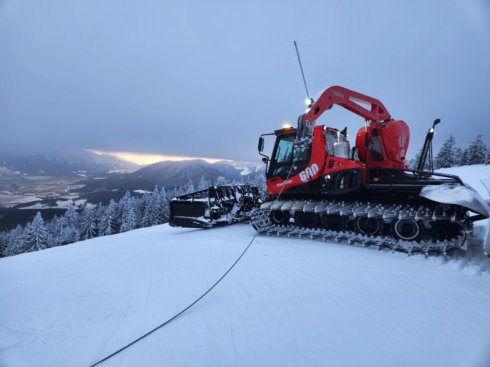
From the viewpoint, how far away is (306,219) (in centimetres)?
745

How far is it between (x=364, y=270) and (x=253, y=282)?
1978 millimetres

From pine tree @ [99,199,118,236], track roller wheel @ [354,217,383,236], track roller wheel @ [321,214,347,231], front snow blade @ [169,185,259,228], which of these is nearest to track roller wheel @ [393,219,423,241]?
track roller wheel @ [354,217,383,236]

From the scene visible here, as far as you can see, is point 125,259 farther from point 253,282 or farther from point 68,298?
point 253,282

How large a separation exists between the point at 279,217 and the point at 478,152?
4897cm

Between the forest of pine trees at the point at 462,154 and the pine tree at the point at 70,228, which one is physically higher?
the forest of pine trees at the point at 462,154

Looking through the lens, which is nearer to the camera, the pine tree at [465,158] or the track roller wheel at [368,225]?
the track roller wheel at [368,225]

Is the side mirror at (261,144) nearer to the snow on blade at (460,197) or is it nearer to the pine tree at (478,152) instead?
the snow on blade at (460,197)

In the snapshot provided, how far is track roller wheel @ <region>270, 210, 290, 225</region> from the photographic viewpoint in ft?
25.8

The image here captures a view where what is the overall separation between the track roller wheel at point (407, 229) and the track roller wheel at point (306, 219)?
199 centimetres

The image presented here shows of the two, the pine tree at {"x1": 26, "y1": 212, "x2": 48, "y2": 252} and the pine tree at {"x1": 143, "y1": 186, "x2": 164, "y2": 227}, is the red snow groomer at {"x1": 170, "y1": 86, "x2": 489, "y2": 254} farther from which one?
the pine tree at {"x1": 26, "y1": 212, "x2": 48, "y2": 252}

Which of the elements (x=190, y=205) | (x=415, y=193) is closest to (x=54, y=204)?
(x=190, y=205)

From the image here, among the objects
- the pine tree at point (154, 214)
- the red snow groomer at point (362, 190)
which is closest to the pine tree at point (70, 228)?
the pine tree at point (154, 214)

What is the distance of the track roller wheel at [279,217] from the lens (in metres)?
7.87

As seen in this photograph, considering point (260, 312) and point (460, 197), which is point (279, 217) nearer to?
point (460, 197)
